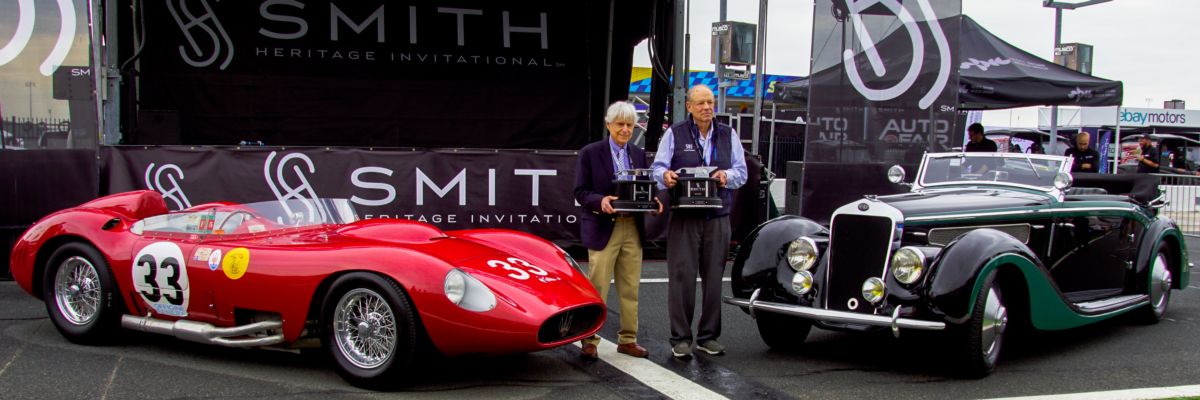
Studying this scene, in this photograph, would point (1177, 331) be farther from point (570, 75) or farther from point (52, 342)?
point (570, 75)

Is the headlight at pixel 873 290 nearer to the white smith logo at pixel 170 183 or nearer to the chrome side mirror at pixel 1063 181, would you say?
the chrome side mirror at pixel 1063 181

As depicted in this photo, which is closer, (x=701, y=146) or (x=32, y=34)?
(x=701, y=146)

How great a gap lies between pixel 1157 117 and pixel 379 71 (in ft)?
106

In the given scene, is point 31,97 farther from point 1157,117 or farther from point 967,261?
point 1157,117

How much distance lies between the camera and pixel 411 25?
538 inches

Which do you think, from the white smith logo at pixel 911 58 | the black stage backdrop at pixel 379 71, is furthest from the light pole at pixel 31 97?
the white smith logo at pixel 911 58

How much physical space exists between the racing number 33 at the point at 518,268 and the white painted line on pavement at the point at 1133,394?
249 cm

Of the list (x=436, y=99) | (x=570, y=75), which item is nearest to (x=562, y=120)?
(x=570, y=75)

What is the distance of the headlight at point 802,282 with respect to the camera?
18.1 feet

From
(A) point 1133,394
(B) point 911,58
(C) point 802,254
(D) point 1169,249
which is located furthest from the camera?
(B) point 911,58

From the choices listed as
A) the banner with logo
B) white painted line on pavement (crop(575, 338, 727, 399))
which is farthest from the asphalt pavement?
the banner with logo

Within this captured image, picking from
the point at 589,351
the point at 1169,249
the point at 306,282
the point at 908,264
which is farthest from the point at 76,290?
the point at 1169,249

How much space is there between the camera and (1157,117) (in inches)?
1422

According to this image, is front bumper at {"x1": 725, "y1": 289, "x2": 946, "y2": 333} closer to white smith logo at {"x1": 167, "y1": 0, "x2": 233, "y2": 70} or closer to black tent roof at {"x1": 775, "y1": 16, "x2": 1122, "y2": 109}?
black tent roof at {"x1": 775, "y1": 16, "x2": 1122, "y2": 109}
